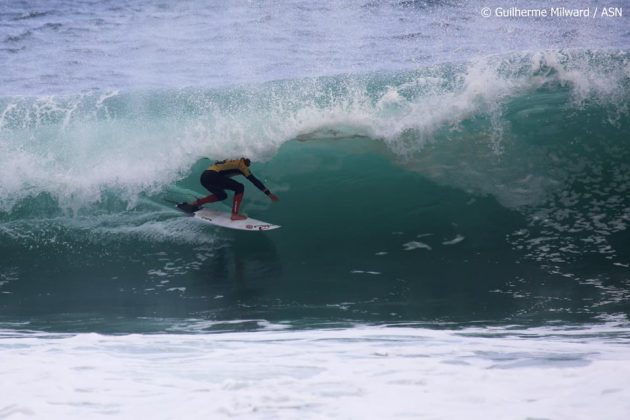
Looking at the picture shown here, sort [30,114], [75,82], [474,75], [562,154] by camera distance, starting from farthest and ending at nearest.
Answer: [75,82] → [30,114] → [474,75] → [562,154]

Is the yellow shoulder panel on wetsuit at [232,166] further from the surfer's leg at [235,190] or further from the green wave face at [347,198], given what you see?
the green wave face at [347,198]

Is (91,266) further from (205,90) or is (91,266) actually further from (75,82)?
(75,82)

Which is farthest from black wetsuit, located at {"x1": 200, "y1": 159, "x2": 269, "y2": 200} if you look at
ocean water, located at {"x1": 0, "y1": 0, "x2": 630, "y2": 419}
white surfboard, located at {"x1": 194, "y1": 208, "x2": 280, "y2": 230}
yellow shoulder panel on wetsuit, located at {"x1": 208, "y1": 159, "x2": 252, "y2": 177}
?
ocean water, located at {"x1": 0, "y1": 0, "x2": 630, "y2": 419}

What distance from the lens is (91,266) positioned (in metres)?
5.36

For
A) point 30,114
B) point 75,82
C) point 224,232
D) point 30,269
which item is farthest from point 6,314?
point 75,82

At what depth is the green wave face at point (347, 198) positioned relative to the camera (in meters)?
4.61

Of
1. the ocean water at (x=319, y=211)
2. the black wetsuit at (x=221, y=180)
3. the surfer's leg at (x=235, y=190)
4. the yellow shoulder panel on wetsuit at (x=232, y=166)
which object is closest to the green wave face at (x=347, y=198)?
the ocean water at (x=319, y=211)

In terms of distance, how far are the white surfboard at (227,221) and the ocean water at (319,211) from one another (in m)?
0.07

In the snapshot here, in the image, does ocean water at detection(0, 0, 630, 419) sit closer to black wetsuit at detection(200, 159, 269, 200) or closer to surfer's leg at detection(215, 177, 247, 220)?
surfer's leg at detection(215, 177, 247, 220)

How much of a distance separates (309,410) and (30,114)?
5.83 metres

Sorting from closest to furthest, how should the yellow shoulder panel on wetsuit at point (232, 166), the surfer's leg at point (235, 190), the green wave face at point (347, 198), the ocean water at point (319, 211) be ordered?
the ocean water at point (319, 211)
the green wave face at point (347, 198)
the yellow shoulder panel on wetsuit at point (232, 166)
the surfer's leg at point (235, 190)

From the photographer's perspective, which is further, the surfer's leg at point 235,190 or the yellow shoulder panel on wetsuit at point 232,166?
the surfer's leg at point 235,190

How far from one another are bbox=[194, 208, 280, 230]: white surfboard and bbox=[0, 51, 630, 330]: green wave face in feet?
0.25

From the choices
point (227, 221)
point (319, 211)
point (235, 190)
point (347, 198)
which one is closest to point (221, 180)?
point (235, 190)
